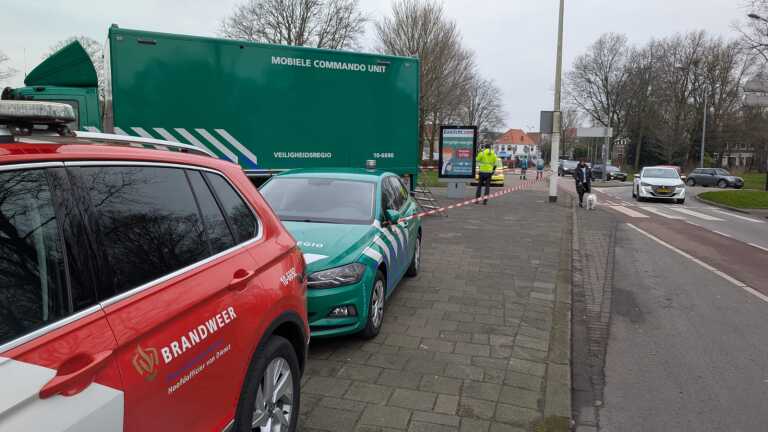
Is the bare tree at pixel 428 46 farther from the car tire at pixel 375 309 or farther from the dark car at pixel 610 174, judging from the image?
the car tire at pixel 375 309

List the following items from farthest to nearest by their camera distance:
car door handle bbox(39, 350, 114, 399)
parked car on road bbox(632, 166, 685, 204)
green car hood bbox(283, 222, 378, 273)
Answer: parked car on road bbox(632, 166, 685, 204), green car hood bbox(283, 222, 378, 273), car door handle bbox(39, 350, 114, 399)

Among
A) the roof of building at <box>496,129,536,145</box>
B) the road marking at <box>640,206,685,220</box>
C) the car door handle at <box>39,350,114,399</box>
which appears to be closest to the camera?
the car door handle at <box>39,350,114,399</box>

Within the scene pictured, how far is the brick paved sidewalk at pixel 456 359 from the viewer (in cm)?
347

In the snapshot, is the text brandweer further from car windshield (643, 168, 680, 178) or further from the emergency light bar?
car windshield (643, 168, 680, 178)

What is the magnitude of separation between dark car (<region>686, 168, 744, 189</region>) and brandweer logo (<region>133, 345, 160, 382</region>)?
4191 cm

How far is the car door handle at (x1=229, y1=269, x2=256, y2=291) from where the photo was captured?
2.30 m

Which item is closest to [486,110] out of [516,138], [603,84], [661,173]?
[603,84]

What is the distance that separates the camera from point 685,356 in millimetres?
4688

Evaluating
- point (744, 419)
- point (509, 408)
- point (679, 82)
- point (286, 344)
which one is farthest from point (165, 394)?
point (679, 82)

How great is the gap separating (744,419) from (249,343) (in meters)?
3.37

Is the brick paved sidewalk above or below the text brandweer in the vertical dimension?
below

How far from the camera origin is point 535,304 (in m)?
6.08

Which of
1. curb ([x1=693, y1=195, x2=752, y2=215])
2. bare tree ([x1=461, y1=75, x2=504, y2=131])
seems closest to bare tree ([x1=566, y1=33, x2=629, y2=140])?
bare tree ([x1=461, y1=75, x2=504, y2=131])

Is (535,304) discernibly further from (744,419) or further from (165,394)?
(165,394)
